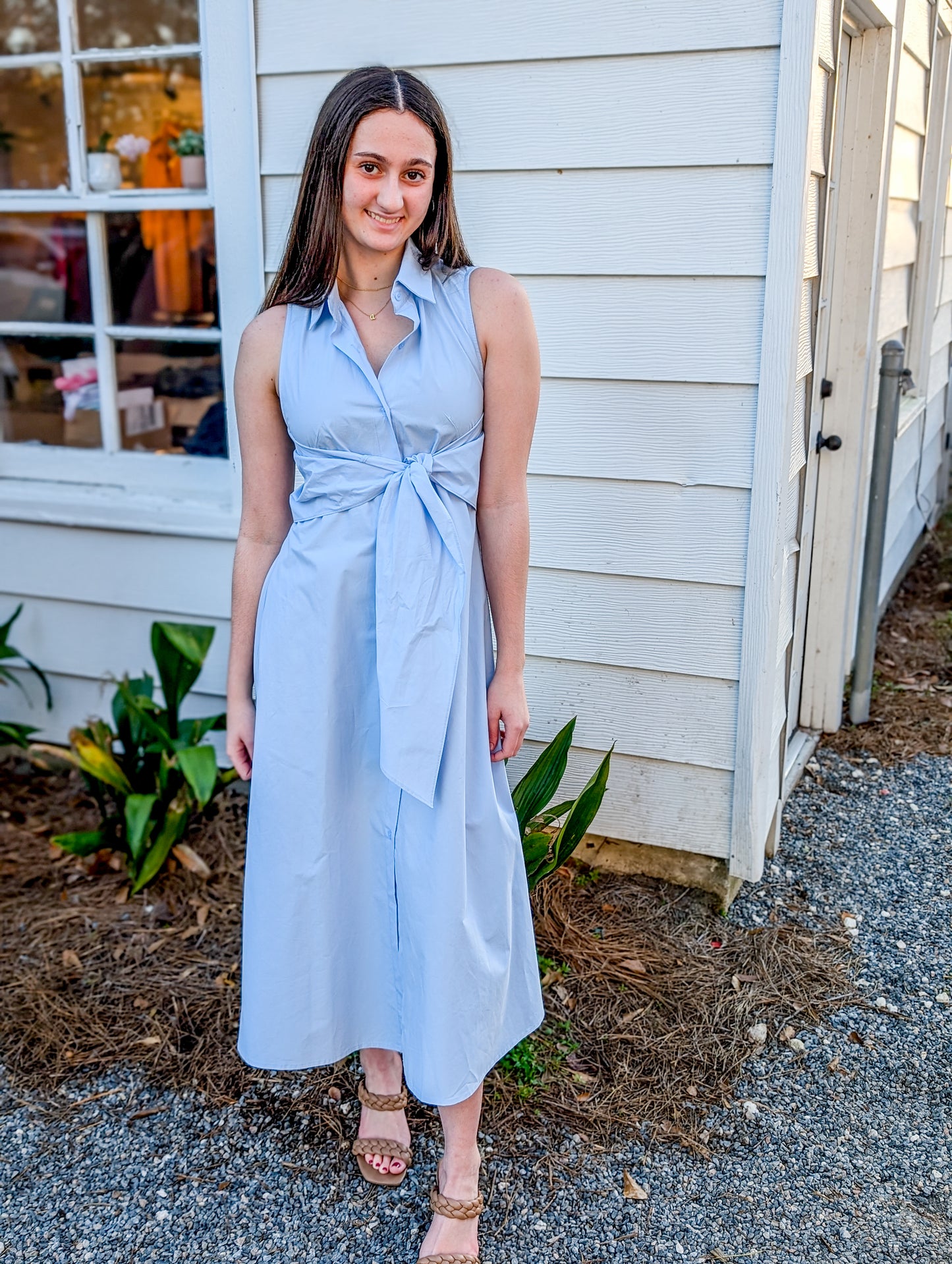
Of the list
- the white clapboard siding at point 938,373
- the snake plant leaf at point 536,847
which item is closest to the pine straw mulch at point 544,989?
the snake plant leaf at point 536,847

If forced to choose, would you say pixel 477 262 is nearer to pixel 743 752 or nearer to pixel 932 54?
pixel 743 752

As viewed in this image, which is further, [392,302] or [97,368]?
[97,368]

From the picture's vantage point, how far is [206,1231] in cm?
206

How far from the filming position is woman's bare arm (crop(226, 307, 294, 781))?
1.88 metres

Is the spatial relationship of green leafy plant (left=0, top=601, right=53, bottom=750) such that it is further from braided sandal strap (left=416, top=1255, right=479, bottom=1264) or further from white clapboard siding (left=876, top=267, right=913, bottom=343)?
white clapboard siding (left=876, top=267, right=913, bottom=343)

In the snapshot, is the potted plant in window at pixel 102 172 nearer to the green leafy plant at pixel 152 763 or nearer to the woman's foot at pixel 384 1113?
the green leafy plant at pixel 152 763

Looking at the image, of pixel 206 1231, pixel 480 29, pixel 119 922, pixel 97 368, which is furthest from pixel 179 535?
pixel 206 1231

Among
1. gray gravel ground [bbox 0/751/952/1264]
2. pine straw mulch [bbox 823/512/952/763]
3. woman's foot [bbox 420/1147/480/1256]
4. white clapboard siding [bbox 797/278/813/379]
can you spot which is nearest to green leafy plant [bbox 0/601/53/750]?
gray gravel ground [bbox 0/751/952/1264]

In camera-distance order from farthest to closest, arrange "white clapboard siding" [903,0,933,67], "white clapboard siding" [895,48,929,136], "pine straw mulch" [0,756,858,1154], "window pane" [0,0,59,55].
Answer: "window pane" [0,0,59,55], "white clapboard siding" [895,48,929,136], "white clapboard siding" [903,0,933,67], "pine straw mulch" [0,756,858,1154]

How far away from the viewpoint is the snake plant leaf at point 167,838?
3025 millimetres

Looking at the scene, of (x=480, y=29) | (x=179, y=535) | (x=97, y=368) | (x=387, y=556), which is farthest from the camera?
(x=97, y=368)

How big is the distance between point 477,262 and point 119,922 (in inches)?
73.9

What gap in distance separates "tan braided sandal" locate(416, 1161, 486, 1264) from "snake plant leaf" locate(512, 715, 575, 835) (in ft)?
2.73

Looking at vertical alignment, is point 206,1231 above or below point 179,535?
below
